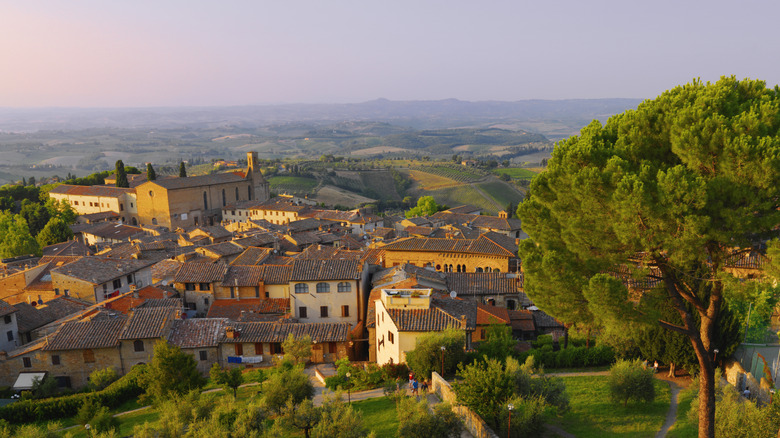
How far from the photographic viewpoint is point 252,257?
1561 inches

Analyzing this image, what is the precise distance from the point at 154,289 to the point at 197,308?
2.80 meters

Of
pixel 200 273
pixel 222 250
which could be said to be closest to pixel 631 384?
pixel 200 273

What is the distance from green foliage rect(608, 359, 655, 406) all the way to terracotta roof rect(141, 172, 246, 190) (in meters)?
72.5

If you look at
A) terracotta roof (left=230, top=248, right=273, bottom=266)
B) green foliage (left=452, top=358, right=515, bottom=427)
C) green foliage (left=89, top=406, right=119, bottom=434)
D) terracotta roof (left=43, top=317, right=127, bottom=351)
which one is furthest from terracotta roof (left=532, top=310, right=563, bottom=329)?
terracotta roof (left=43, top=317, right=127, bottom=351)

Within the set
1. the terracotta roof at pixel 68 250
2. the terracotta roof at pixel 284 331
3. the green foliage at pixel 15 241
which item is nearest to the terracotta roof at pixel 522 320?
the terracotta roof at pixel 284 331

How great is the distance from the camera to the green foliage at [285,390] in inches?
677

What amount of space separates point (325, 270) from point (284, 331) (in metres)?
5.03

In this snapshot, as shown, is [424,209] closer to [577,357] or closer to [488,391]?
[577,357]

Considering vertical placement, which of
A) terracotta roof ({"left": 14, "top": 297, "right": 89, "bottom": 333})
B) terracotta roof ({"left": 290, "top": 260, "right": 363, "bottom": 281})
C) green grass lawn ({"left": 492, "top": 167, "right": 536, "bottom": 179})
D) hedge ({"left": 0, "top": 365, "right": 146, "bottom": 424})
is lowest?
green grass lawn ({"left": 492, "top": 167, "right": 536, "bottom": 179})

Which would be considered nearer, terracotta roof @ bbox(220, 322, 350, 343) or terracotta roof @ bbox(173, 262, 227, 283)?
terracotta roof @ bbox(220, 322, 350, 343)

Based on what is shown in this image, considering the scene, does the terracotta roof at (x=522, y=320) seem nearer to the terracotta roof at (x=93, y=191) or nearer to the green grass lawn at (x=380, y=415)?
the green grass lawn at (x=380, y=415)

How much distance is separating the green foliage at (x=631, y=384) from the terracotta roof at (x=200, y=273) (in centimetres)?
2320

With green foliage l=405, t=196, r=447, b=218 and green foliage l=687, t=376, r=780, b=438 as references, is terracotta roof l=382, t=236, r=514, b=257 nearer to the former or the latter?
green foliage l=687, t=376, r=780, b=438

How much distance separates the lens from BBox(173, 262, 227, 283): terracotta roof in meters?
33.3
